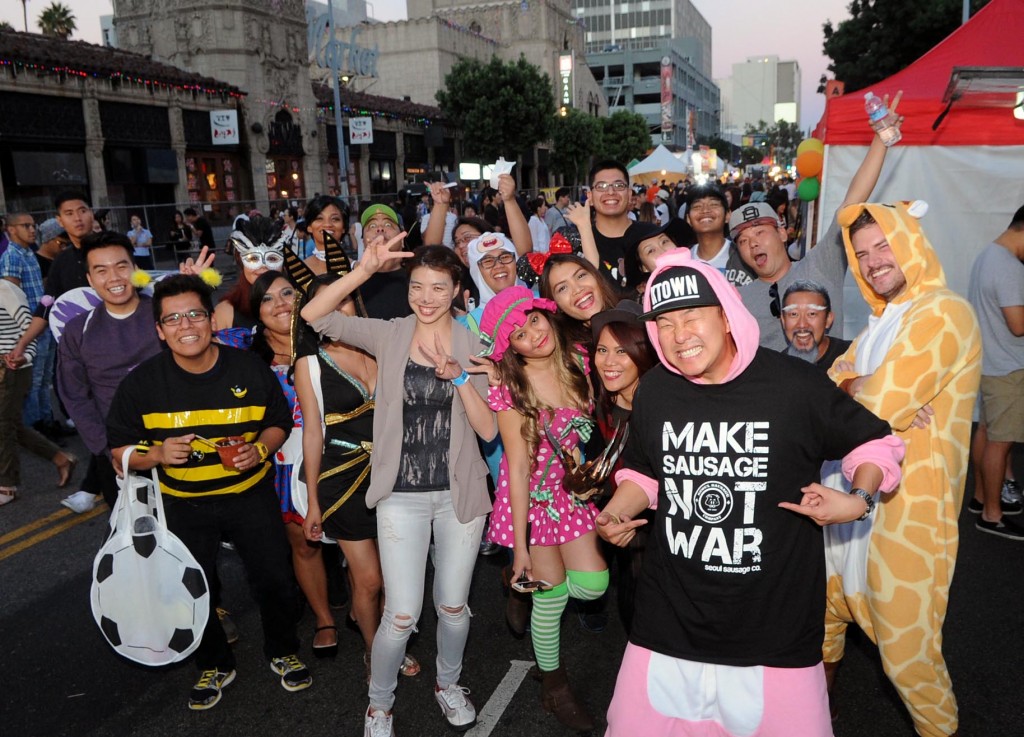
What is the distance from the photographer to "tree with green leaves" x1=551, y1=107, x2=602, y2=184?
5238cm

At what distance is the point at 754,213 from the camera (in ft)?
14.9

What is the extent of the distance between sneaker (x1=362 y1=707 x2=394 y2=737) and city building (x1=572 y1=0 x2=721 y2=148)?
86067 millimetres

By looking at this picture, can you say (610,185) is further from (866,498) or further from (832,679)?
(866,498)

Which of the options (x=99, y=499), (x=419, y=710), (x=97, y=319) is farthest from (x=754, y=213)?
(x=99, y=499)

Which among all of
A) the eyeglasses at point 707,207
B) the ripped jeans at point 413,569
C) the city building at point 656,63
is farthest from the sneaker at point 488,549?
the city building at point 656,63

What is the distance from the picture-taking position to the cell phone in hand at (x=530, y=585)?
10.7 ft

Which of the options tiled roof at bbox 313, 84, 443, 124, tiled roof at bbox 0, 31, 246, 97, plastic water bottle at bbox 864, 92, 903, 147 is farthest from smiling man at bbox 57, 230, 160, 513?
tiled roof at bbox 313, 84, 443, 124

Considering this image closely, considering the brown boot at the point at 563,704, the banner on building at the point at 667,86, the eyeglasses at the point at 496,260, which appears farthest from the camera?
the banner on building at the point at 667,86

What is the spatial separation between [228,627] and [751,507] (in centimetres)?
335

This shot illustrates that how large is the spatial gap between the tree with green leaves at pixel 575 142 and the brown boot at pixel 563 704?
1987 inches

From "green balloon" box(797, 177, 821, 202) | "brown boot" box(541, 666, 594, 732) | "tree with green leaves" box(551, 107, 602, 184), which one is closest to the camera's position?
"brown boot" box(541, 666, 594, 732)

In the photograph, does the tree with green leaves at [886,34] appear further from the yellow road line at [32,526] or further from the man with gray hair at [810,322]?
the yellow road line at [32,526]

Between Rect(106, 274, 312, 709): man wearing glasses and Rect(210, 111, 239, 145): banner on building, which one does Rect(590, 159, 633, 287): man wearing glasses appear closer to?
Rect(106, 274, 312, 709): man wearing glasses

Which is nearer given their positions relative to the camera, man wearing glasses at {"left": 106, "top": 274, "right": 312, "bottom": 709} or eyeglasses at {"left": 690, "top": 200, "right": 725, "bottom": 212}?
man wearing glasses at {"left": 106, "top": 274, "right": 312, "bottom": 709}
